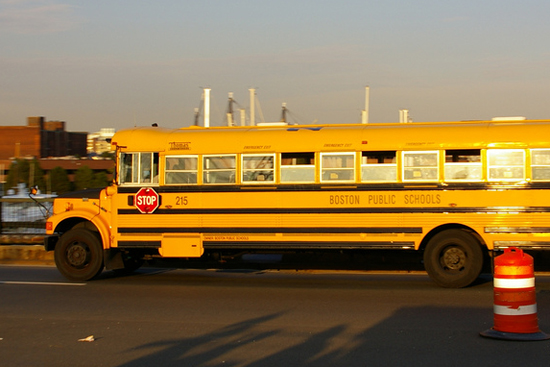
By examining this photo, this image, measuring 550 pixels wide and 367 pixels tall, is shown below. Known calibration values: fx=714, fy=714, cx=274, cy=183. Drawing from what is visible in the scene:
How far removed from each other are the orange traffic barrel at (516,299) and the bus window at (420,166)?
4.14 m

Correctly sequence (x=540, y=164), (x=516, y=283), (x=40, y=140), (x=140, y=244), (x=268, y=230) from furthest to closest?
(x=40, y=140) → (x=140, y=244) → (x=268, y=230) → (x=540, y=164) → (x=516, y=283)

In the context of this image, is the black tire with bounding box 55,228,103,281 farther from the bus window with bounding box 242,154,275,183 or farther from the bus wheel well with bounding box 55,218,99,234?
the bus window with bounding box 242,154,275,183

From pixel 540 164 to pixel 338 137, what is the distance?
3.22m

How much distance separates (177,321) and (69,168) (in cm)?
9061

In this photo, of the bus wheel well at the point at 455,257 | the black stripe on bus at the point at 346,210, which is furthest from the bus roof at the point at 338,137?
the bus wheel well at the point at 455,257

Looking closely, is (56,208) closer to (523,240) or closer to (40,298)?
(40,298)

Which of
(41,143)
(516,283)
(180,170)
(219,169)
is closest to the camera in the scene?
(516,283)

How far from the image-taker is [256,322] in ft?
28.7

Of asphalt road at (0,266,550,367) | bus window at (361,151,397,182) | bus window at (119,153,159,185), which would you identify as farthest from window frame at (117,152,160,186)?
bus window at (361,151,397,182)

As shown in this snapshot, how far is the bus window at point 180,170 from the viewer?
12586 millimetres

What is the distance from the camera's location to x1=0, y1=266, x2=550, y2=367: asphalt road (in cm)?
693

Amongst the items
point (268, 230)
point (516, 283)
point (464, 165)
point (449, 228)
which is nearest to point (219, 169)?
point (268, 230)

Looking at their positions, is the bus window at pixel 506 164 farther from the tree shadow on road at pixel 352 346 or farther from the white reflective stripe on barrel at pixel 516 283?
the white reflective stripe on barrel at pixel 516 283

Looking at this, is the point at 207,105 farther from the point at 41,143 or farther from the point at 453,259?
the point at 41,143
